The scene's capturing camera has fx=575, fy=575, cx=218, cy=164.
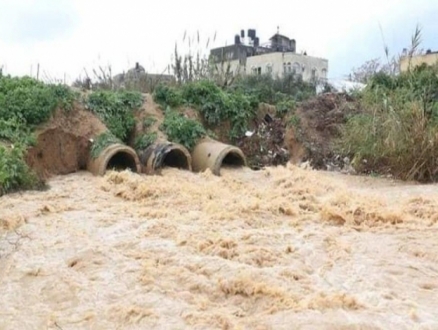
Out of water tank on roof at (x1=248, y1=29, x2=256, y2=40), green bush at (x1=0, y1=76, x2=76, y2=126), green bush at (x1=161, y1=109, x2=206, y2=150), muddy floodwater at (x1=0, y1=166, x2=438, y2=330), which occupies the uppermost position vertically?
water tank on roof at (x1=248, y1=29, x2=256, y2=40)

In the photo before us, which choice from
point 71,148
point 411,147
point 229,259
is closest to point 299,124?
point 411,147

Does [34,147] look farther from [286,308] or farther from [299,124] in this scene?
[286,308]

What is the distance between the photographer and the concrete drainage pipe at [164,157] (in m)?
9.32

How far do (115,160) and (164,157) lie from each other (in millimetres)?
887

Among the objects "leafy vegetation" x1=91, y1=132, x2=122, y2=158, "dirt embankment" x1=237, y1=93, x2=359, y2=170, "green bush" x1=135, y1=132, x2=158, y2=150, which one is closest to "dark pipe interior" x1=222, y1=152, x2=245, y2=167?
"dirt embankment" x1=237, y1=93, x2=359, y2=170

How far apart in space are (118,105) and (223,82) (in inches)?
137

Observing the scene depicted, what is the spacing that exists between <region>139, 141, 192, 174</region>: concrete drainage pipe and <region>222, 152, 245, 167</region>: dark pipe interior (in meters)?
0.76

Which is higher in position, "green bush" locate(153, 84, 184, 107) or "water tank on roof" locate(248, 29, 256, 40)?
"water tank on roof" locate(248, 29, 256, 40)

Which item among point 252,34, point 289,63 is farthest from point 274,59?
point 252,34

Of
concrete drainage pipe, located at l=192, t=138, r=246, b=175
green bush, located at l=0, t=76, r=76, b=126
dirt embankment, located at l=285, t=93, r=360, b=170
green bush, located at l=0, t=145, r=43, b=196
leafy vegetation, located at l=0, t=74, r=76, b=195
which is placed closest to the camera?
green bush, located at l=0, t=145, r=43, b=196

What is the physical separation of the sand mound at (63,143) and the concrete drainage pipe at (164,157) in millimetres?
927

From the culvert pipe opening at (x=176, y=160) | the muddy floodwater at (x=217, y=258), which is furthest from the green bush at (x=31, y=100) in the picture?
the muddy floodwater at (x=217, y=258)

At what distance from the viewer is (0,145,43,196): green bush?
7.39 metres

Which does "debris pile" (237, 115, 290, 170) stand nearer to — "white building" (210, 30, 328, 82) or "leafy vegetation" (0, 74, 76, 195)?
"leafy vegetation" (0, 74, 76, 195)
